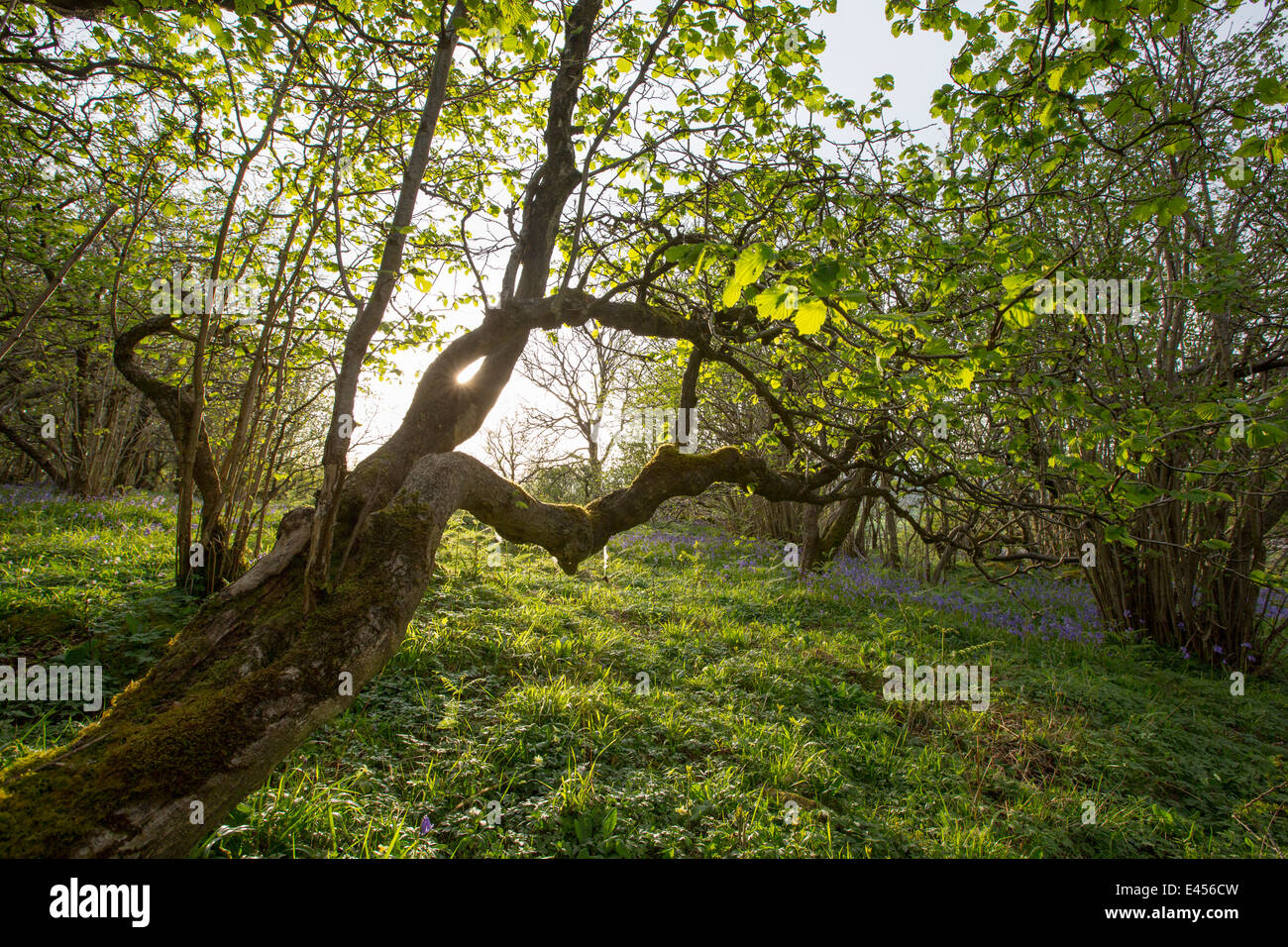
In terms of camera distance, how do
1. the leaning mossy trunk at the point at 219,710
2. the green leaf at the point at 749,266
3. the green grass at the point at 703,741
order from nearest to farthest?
the leaning mossy trunk at the point at 219,710, the green leaf at the point at 749,266, the green grass at the point at 703,741

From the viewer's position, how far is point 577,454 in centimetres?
1527

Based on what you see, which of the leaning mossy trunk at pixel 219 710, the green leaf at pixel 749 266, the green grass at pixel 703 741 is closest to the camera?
the leaning mossy trunk at pixel 219 710

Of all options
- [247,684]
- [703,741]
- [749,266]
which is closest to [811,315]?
[749,266]

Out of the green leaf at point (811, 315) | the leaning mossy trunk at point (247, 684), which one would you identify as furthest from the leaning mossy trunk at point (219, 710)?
the green leaf at point (811, 315)

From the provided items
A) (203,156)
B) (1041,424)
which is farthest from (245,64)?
(1041,424)

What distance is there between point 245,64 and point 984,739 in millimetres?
7656

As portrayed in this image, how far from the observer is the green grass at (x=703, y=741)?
105 inches

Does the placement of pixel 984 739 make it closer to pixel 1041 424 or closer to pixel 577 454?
pixel 1041 424

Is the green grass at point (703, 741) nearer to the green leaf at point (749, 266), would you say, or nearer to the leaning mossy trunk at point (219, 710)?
the leaning mossy trunk at point (219, 710)

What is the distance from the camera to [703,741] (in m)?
3.62

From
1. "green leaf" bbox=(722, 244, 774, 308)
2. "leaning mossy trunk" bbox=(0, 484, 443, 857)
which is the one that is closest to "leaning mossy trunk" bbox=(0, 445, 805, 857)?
"leaning mossy trunk" bbox=(0, 484, 443, 857)

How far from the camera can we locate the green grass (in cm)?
266

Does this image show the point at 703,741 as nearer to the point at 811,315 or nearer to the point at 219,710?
the point at 219,710

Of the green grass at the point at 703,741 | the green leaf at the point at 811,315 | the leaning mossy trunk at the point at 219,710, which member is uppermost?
the green leaf at the point at 811,315
